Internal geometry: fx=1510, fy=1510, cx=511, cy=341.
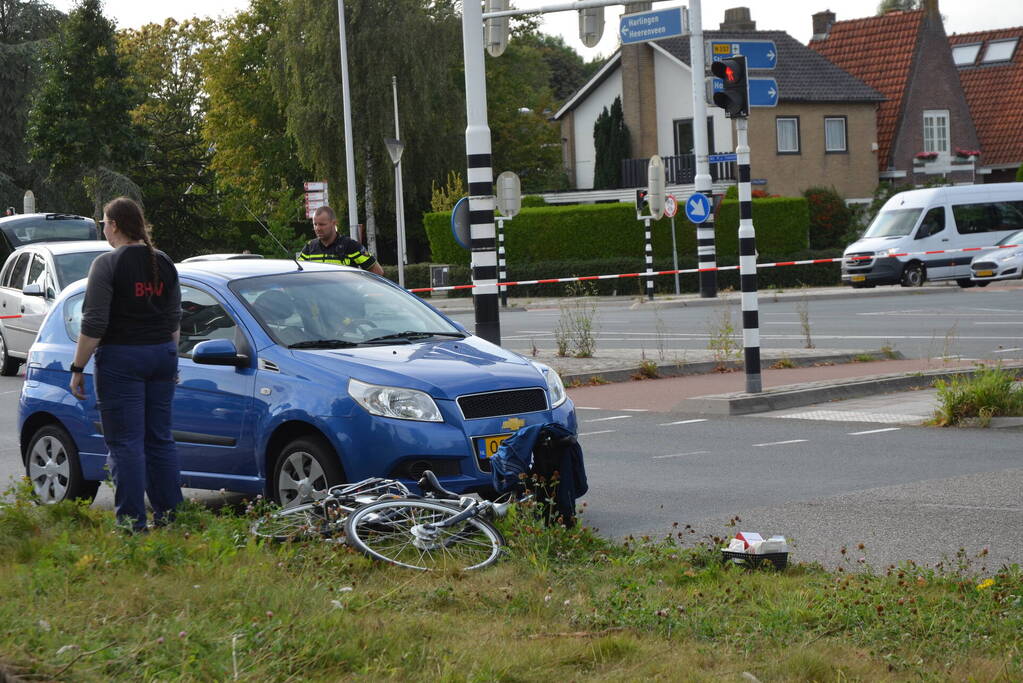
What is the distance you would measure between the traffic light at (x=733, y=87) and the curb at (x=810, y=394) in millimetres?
2717

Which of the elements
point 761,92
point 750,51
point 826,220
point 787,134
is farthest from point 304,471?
point 787,134

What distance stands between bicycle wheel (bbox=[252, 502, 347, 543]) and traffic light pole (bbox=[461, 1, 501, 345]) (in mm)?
9014

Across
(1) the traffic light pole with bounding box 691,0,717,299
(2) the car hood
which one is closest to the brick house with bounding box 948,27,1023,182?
(1) the traffic light pole with bounding box 691,0,717,299

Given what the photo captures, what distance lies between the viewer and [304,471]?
27.3 feet

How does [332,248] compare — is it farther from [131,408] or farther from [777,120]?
[777,120]

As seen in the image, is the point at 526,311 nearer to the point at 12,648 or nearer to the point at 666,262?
the point at 666,262

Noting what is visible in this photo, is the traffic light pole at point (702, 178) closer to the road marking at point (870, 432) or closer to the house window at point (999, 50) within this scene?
the road marking at point (870, 432)

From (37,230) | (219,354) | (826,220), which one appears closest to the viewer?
(219,354)

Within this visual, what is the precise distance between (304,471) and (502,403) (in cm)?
115

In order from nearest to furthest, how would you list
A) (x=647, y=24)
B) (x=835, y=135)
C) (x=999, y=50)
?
(x=647, y=24) → (x=835, y=135) → (x=999, y=50)

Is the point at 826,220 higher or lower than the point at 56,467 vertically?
higher

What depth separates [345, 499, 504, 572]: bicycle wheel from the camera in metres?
6.48

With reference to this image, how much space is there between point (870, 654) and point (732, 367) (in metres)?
13.5

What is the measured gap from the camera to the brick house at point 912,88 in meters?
57.5
